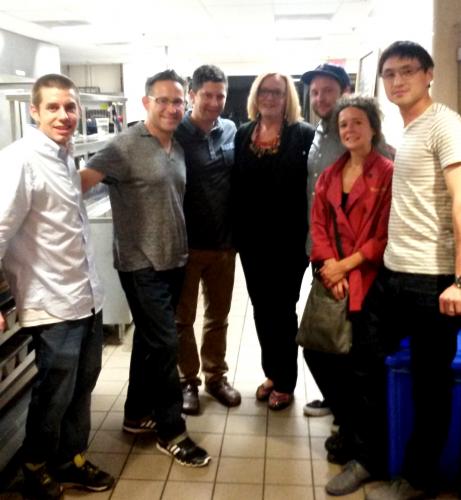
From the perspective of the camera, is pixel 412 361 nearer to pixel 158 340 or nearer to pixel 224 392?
pixel 158 340

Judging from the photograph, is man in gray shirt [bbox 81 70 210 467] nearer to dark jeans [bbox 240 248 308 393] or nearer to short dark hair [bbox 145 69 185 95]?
short dark hair [bbox 145 69 185 95]

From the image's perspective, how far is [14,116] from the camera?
3111mm

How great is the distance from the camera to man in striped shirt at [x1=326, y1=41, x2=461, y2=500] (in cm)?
175

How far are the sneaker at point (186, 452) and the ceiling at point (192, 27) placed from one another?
12.6 feet

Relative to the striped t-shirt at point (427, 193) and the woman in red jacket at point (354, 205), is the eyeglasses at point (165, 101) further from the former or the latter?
the striped t-shirt at point (427, 193)

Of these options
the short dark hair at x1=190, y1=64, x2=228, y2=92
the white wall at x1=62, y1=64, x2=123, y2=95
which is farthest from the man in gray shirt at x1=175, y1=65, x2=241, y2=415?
the white wall at x1=62, y1=64, x2=123, y2=95

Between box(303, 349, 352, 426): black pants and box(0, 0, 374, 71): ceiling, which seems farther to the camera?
box(0, 0, 374, 71): ceiling

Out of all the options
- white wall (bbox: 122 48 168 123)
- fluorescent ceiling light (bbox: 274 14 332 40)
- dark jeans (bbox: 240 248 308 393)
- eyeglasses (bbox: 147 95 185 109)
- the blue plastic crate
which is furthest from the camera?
white wall (bbox: 122 48 168 123)

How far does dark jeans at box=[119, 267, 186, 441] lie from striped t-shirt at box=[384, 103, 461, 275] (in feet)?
2.98

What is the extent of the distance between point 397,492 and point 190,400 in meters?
1.04

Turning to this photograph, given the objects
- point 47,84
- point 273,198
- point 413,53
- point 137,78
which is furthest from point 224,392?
point 137,78

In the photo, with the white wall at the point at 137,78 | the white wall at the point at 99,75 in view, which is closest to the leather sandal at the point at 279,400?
the white wall at the point at 137,78

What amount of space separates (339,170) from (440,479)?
1.16 meters

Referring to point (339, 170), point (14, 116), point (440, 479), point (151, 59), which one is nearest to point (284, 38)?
point (151, 59)
